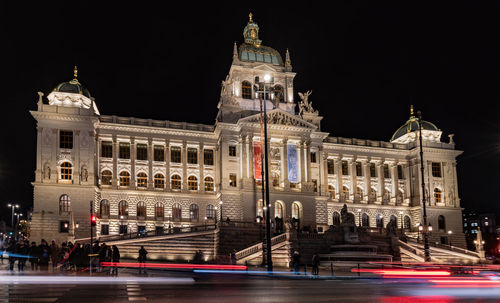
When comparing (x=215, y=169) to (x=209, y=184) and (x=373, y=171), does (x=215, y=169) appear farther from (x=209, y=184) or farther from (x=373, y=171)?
(x=373, y=171)

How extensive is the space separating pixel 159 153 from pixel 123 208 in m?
8.79

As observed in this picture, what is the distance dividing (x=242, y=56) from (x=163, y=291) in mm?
65340

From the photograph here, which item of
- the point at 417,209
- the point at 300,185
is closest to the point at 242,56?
the point at 300,185

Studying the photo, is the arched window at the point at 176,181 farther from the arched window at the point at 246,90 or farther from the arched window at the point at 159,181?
the arched window at the point at 246,90

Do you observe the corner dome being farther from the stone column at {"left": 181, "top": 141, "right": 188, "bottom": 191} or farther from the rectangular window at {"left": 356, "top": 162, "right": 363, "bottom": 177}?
the stone column at {"left": 181, "top": 141, "right": 188, "bottom": 191}

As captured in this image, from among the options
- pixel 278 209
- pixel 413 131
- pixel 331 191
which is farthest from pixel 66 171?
pixel 413 131

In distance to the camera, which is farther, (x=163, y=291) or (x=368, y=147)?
(x=368, y=147)

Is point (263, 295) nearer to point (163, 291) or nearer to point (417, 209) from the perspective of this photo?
point (163, 291)

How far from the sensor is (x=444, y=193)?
87.8 meters

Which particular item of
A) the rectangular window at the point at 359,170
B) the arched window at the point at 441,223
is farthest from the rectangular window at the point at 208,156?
the arched window at the point at 441,223

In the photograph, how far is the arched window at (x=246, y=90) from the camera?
79919mm

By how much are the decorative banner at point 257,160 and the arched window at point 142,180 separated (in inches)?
553

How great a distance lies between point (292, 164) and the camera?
74625mm

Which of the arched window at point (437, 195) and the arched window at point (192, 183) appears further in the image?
the arched window at point (437, 195)
